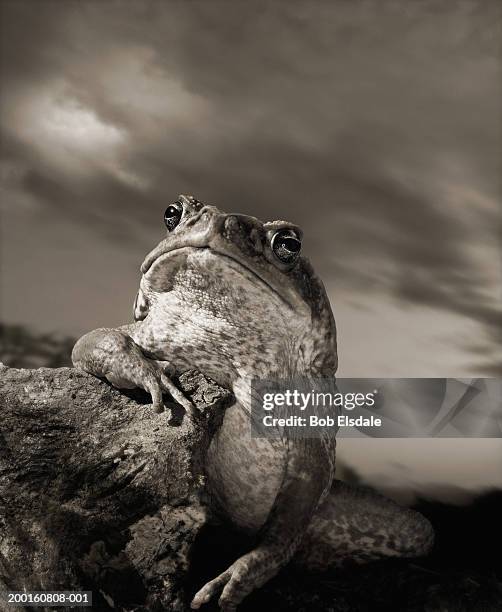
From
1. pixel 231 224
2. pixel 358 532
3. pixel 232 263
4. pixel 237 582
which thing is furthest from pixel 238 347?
pixel 358 532

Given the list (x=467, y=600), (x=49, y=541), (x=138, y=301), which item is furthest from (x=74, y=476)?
(x=467, y=600)

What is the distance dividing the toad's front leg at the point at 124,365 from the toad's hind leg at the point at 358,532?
4.51 ft

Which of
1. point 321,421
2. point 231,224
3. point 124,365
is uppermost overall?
point 231,224

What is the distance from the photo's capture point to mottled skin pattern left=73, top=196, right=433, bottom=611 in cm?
314

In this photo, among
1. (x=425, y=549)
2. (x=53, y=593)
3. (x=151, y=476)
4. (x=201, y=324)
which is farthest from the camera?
(x=425, y=549)

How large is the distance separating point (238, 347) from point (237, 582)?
1.14 meters

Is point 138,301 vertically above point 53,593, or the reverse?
point 138,301

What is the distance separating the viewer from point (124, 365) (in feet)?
11.0

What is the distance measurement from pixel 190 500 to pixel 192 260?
3.71ft

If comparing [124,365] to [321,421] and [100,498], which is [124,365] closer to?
[100,498]

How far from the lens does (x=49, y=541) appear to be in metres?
2.95

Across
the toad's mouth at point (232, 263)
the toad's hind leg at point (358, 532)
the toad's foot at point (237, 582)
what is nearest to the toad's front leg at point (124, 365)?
the toad's mouth at point (232, 263)

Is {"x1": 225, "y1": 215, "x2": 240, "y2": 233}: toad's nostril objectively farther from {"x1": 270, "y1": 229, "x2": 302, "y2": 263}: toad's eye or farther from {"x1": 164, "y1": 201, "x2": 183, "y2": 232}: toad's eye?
{"x1": 164, "y1": 201, "x2": 183, "y2": 232}: toad's eye

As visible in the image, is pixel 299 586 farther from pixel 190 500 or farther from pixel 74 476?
pixel 74 476
